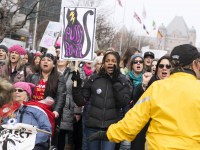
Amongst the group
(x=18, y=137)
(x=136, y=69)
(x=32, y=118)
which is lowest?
(x=18, y=137)

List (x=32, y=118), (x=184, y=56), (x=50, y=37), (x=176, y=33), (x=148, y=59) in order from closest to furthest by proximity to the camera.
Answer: (x=184, y=56)
(x=32, y=118)
(x=148, y=59)
(x=50, y=37)
(x=176, y=33)

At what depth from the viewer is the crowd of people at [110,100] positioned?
290 cm

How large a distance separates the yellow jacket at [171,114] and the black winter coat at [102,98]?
211 cm

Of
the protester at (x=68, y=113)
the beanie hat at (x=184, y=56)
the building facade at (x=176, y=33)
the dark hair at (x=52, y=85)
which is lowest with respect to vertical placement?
the protester at (x=68, y=113)

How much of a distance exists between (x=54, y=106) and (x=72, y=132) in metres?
1.47

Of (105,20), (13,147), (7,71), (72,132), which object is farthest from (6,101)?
(105,20)

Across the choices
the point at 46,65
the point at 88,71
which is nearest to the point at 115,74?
the point at 46,65

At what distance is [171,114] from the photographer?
289 cm

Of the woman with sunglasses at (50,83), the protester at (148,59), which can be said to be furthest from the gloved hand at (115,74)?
the protester at (148,59)

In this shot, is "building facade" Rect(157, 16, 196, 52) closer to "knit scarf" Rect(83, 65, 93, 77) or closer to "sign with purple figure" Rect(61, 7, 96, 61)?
"knit scarf" Rect(83, 65, 93, 77)

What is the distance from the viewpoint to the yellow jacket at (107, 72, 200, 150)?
9.41ft

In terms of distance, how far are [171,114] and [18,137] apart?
5.96 feet

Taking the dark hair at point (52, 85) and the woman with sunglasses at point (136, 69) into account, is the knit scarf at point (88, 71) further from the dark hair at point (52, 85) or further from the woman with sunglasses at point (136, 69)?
the dark hair at point (52, 85)

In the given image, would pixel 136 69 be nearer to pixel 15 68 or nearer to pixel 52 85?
pixel 52 85
